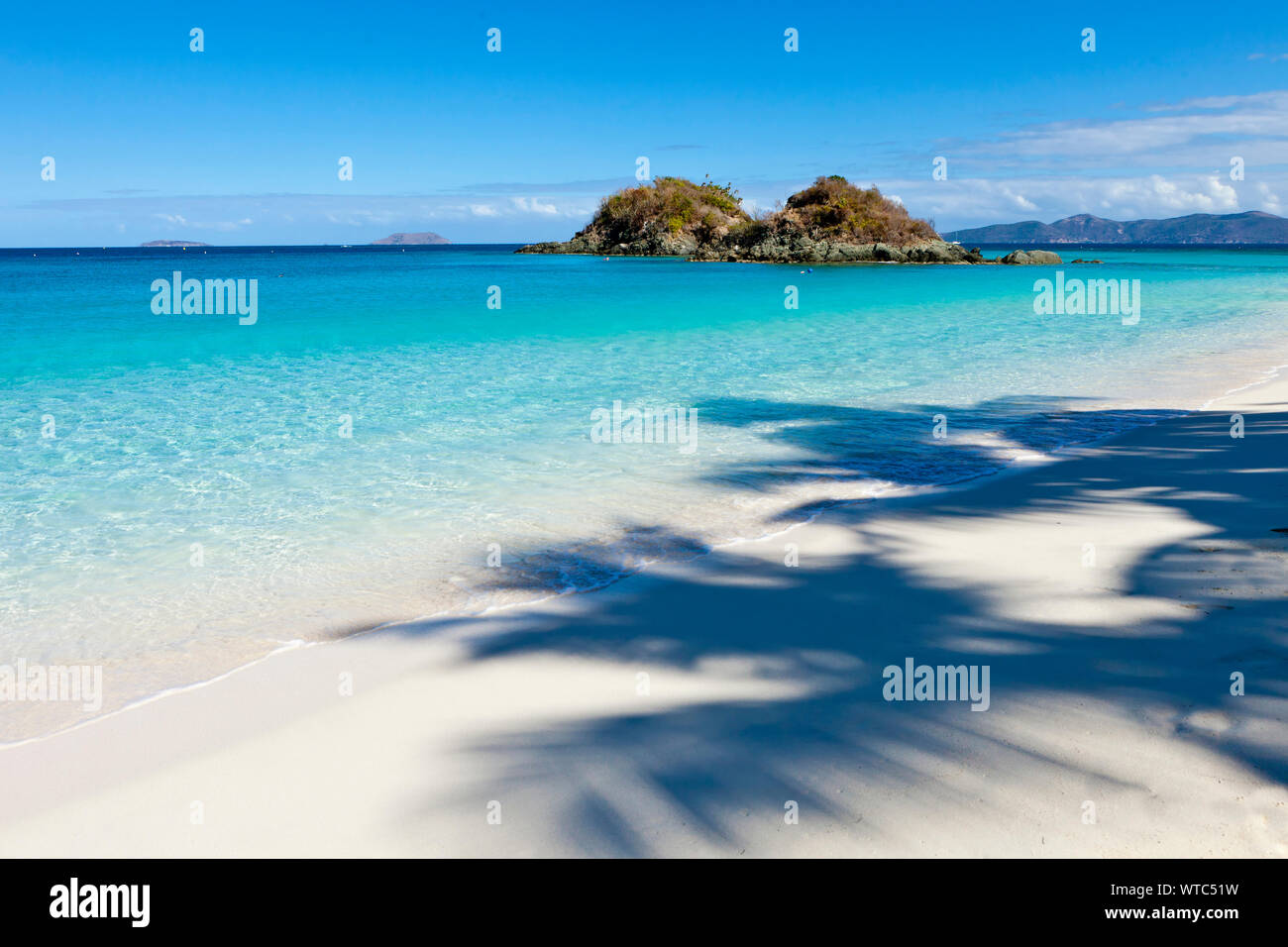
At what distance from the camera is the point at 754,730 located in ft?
12.3

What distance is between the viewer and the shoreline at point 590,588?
175 inches

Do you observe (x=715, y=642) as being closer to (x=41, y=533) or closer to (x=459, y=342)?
(x=41, y=533)

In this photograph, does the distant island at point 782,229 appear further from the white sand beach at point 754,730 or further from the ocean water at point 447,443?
the white sand beach at point 754,730

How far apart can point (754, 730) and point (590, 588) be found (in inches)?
91.3

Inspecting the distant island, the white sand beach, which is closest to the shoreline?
the white sand beach

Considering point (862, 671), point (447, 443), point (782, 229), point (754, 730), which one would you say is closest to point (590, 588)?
point (862, 671)

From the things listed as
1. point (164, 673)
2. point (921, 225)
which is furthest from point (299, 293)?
point (921, 225)

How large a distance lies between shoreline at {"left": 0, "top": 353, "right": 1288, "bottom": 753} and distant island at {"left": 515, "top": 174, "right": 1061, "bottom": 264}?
63326mm

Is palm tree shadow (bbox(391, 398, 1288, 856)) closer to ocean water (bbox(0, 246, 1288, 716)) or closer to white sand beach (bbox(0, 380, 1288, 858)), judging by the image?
white sand beach (bbox(0, 380, 1288, 858))

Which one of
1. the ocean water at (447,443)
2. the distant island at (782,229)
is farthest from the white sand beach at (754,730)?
the distant island at (782,229)

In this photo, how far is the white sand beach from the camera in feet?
10.2

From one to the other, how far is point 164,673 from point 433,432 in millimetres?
6502

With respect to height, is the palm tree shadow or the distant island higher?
the distant island

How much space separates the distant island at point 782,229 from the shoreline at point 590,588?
63.3 metres
